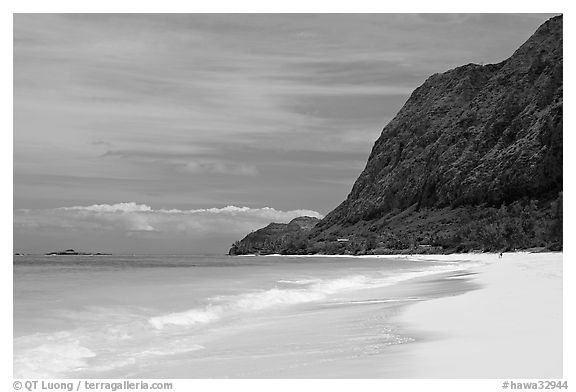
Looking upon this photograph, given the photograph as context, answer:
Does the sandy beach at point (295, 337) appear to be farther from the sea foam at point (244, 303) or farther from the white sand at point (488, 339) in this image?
the sea foam at point (244, 303)

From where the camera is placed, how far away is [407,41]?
17.2 metres

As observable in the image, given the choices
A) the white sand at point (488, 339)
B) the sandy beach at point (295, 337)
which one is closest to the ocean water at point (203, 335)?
the sandy beach at point (295, 337)

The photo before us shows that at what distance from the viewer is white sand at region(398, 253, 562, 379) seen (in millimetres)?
11383

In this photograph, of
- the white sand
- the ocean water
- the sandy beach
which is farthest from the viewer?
the ocean water

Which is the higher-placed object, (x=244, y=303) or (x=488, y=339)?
(x=488, y=339)

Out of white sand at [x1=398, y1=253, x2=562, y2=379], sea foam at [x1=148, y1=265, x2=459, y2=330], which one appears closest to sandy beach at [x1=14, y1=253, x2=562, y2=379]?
white sand at [x1=398, y1=253, x2=562, y2=379]

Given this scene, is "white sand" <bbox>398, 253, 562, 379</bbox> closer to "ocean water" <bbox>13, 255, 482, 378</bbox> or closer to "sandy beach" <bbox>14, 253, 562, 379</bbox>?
"sandy beach" <bbox>14, 253, 562, 379</bbox>

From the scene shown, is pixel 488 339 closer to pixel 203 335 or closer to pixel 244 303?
pixel 203 335

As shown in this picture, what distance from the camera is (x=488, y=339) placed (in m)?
13.8

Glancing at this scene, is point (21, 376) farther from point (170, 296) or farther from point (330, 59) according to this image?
point (170, 296)

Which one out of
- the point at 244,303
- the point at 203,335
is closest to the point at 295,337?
the point at 203,335

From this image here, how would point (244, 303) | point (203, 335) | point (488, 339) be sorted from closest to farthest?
point (488, 339), point (203, 335), point (244, 303)

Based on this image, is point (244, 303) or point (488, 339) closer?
point (488, 339)

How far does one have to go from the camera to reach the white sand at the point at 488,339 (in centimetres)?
1138
